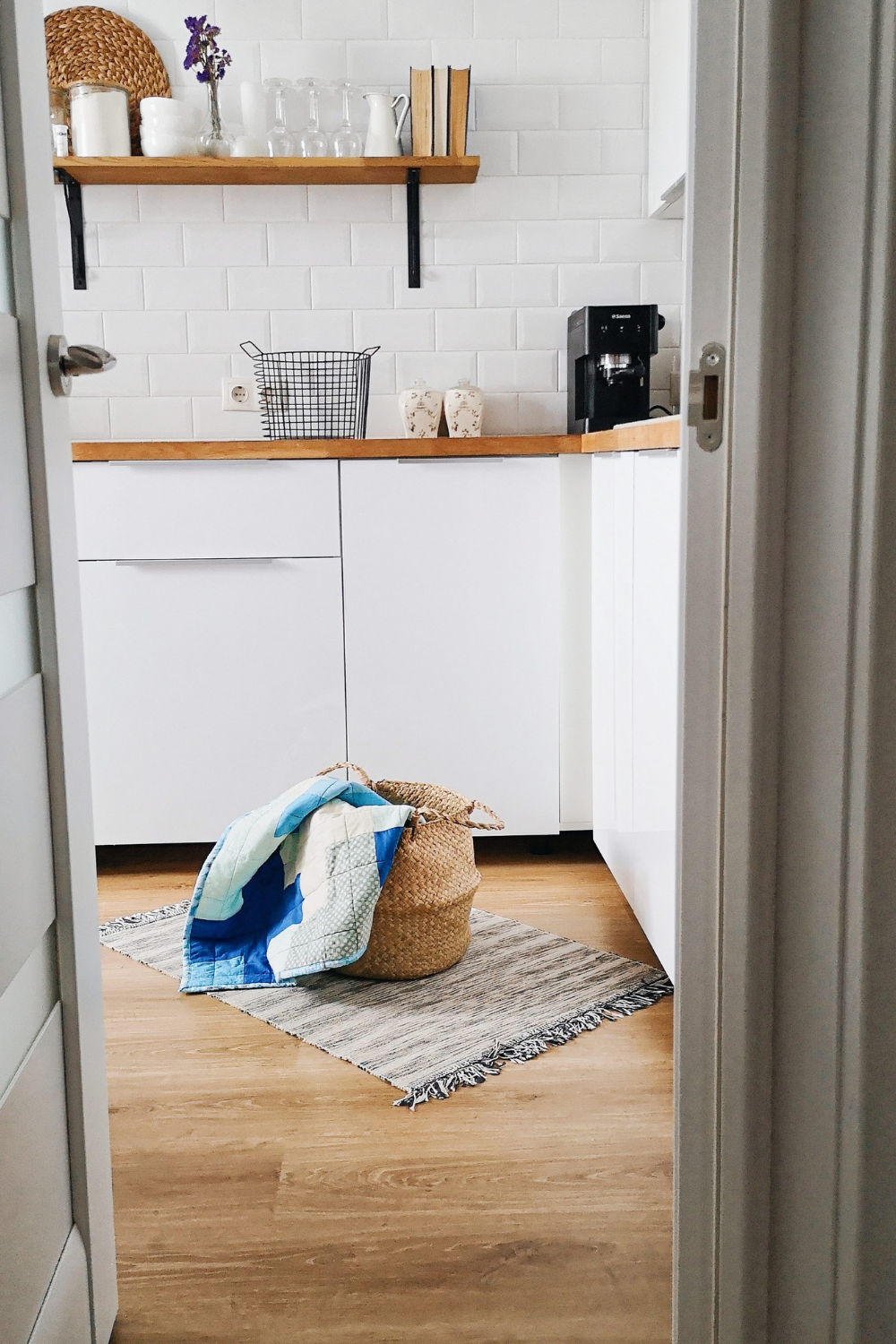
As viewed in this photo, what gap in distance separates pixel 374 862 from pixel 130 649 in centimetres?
93

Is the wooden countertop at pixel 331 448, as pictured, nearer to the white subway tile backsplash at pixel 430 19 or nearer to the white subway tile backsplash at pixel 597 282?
the white subway tile backsplash at pixel 597 282

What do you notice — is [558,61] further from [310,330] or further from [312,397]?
[312,397]

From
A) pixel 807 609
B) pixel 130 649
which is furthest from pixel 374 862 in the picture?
pixel 807 609

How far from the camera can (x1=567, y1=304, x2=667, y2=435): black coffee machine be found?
2885 millimetres

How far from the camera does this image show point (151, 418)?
322 centimetres

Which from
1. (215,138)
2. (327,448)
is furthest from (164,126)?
(327,448)

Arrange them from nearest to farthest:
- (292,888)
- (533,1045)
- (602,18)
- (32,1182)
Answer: (32,1182), (533,1045), (292,888), (602,18)

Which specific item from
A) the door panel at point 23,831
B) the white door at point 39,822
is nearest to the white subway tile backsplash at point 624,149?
the white door at point 39,822

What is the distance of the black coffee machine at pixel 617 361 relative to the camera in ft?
9.46

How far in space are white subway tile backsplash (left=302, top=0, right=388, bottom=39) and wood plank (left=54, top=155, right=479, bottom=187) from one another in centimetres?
35

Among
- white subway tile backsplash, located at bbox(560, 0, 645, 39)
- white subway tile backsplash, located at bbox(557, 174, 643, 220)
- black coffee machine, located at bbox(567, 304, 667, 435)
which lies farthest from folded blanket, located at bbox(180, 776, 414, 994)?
white subway tile backsplash, located at bbox(560, 0, 645, 39)

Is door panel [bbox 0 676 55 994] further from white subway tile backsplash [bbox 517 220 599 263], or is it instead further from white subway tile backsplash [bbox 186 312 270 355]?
white subway tile backsplash [bbox 517 220 599 263]

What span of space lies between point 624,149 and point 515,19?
1.39ft

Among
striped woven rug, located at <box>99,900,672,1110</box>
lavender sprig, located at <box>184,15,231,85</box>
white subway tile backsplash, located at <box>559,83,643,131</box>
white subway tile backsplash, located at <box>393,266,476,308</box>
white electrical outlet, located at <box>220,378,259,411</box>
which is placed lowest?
striped woven rug, located at <box>99,900,672,1110</box>
